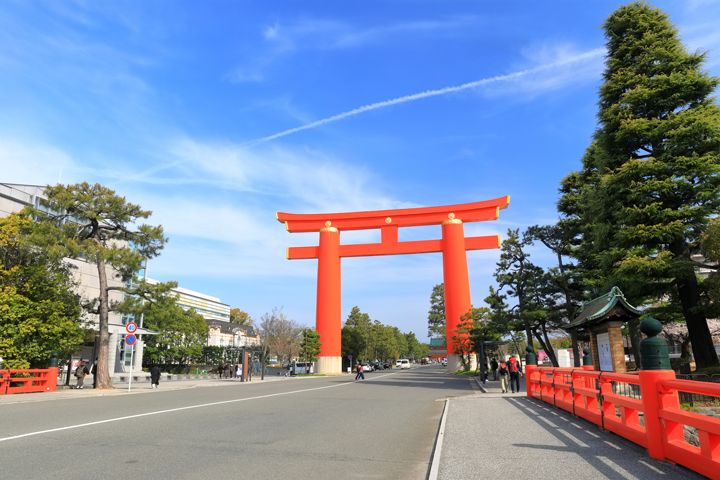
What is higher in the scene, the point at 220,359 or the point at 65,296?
the point at 65,296

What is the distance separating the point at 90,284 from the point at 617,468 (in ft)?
121

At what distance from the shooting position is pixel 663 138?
17344 millimetres

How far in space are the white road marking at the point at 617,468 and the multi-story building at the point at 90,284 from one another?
76.8 ft

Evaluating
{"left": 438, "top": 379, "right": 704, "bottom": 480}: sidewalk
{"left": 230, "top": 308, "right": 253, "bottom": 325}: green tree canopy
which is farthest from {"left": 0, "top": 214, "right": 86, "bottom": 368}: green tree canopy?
{"left": 230, "top": 308, "right": 253, "bottom": 325}: green tree canopy

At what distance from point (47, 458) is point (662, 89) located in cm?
2089

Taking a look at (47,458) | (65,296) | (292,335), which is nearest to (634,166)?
(47,458)

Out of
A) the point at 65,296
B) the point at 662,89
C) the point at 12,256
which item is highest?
the point at 662,89

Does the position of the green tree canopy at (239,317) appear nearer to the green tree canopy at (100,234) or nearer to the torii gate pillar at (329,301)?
the torii gate pillar at (329,301)

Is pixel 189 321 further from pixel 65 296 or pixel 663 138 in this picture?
pixel 663 138

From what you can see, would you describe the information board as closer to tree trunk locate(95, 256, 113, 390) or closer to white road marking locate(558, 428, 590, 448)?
white road marking locate(558, 428, 590, 448)

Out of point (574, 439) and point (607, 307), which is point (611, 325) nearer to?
point (607, 307)

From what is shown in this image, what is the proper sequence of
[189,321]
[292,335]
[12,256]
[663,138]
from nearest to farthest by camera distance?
Result: [663,138] < [12,256] < [189,321] < [292,335]

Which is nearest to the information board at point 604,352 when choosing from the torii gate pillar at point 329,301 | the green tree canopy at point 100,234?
the green tree canopy at point 100,234

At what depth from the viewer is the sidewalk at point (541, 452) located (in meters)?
4.74
